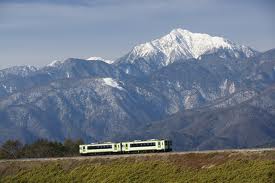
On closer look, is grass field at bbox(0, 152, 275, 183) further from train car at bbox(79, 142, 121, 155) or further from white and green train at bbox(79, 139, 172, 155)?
train car at bbox(79, 142, 121, 155)

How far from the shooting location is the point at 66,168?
136750 millimetres

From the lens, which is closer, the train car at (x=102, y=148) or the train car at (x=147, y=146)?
the train car at (x=147, y=146)

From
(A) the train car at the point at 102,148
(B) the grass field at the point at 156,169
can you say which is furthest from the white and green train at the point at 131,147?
(B) the grass field at the point at 156,169

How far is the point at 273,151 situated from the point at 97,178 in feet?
106

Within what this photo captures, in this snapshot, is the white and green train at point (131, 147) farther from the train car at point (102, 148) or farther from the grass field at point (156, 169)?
the grass field at point (156, 169)

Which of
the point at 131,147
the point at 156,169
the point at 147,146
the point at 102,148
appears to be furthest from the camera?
the point at 102,148

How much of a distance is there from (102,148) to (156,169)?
38.6 m

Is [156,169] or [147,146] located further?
[147,146]

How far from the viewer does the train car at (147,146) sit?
150450 mm

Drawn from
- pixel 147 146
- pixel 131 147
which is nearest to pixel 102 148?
pixel 131 147

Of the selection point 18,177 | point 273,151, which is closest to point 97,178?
point 18,177

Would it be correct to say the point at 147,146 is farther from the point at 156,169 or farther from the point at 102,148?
the point at 156,169

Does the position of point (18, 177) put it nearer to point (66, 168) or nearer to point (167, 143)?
point (66, 168)

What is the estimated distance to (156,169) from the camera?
400 feet
